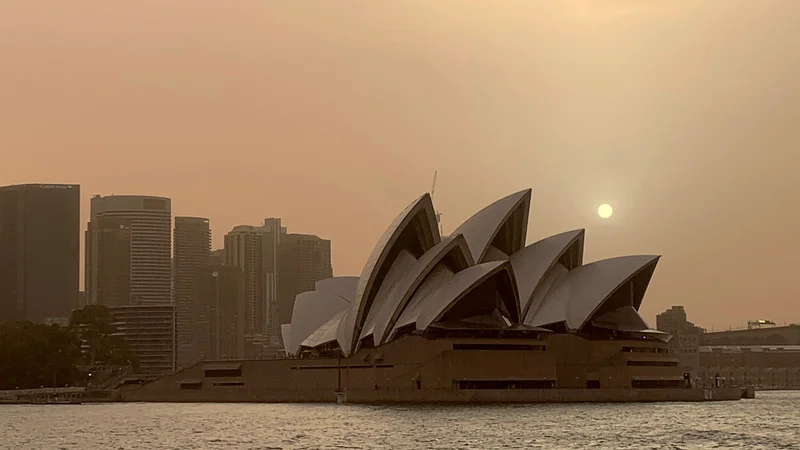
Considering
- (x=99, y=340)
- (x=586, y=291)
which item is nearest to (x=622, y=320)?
(x=586, y=291)

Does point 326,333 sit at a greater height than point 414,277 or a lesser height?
lesser

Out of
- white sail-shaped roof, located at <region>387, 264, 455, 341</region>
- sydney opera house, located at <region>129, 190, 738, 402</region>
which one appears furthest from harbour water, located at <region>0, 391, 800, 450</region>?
white sail-shaped roof, located at <region>387, 264, 455, 341</region>

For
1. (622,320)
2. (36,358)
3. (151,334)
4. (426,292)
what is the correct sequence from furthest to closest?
(151,334), (36,358), (622,320), (426,292)

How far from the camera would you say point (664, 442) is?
5500cm

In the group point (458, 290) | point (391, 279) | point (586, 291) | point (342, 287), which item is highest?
point (342, 287)

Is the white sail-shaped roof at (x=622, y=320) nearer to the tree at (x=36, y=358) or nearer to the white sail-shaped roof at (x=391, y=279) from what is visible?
the white sail-shaped roof at (x=391, y=279)

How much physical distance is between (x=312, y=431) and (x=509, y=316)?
30323 millimetres

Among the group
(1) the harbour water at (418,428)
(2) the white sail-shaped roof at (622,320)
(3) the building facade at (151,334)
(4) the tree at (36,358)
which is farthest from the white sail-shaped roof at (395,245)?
(3) the building facade at (151,334)

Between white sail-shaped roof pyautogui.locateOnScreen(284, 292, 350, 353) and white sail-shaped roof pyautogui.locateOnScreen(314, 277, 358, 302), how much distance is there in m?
0.31

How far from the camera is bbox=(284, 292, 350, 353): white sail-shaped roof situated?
102312 millimetres

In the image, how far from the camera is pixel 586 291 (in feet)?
301

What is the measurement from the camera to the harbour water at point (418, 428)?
55.5 metres

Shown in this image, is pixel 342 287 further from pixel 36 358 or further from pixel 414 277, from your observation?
pixel 36 358

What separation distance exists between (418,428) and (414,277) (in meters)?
25.3
